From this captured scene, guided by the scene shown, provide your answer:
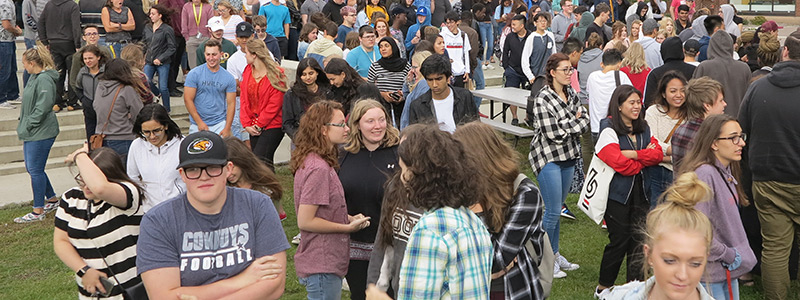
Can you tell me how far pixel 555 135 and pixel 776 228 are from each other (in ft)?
5.94

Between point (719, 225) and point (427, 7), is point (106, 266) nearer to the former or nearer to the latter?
point (719, 225)

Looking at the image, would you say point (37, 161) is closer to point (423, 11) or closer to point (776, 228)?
point (776, 228)

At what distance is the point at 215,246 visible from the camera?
3600 mm

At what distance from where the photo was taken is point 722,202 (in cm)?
486

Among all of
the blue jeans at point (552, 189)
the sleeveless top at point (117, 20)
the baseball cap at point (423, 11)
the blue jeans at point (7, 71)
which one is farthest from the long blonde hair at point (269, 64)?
the baseball cap at point (423, 11)

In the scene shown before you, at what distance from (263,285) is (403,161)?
0.82 metres

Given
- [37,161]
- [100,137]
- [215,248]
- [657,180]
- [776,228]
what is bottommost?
[776,228]

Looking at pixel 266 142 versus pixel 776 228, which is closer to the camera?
pixel 776 228

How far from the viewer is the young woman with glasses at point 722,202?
4.77m

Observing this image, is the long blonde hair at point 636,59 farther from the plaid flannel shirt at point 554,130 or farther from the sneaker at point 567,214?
the plaid flannel shirt at point 554,130

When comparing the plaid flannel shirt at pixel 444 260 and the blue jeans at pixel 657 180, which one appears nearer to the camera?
the plaid flannel shirt at pixel 444 260

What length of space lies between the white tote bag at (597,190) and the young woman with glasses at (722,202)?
1222 millimetres

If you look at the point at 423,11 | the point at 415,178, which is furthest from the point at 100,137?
the point at 423,11

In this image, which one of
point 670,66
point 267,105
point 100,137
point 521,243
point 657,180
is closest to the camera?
point 521,243
